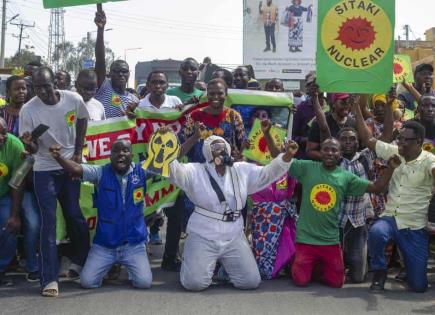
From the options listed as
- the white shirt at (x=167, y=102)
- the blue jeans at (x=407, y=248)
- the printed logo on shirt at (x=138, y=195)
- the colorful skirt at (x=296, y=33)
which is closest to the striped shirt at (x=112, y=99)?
the white shirt at (x=167, y=102)

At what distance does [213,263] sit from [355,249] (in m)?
1.44

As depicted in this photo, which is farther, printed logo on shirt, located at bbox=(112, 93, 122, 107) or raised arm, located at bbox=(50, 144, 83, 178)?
printed logo on shirt, located at bbox=(112, 93, 122, 107)

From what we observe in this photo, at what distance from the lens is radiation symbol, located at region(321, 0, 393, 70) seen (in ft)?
21.7

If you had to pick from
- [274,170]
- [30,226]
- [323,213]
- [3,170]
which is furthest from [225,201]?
[3,170]

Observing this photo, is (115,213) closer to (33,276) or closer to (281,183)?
(33,276)

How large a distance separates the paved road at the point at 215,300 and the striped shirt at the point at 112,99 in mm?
1924

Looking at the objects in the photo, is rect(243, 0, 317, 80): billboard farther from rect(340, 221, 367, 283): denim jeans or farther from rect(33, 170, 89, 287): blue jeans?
rect(33, 170, 89, 287): blue jeans

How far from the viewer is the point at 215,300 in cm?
567

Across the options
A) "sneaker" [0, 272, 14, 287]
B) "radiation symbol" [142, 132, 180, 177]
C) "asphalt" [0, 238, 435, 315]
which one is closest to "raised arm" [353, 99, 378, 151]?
"asphalt" [0, 238, 435, 315]

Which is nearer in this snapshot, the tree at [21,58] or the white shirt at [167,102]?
the white shirt at [167,102]

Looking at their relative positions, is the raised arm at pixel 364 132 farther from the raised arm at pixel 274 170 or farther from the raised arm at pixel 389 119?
Result: the raised arm at pixel 274 170

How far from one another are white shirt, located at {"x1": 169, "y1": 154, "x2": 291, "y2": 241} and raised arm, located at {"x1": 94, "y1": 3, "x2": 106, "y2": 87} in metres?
1.86

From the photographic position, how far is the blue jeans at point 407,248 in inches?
238

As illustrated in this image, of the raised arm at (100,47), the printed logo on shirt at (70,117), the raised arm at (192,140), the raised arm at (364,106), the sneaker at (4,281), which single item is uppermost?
the raised arm at (100,47)
